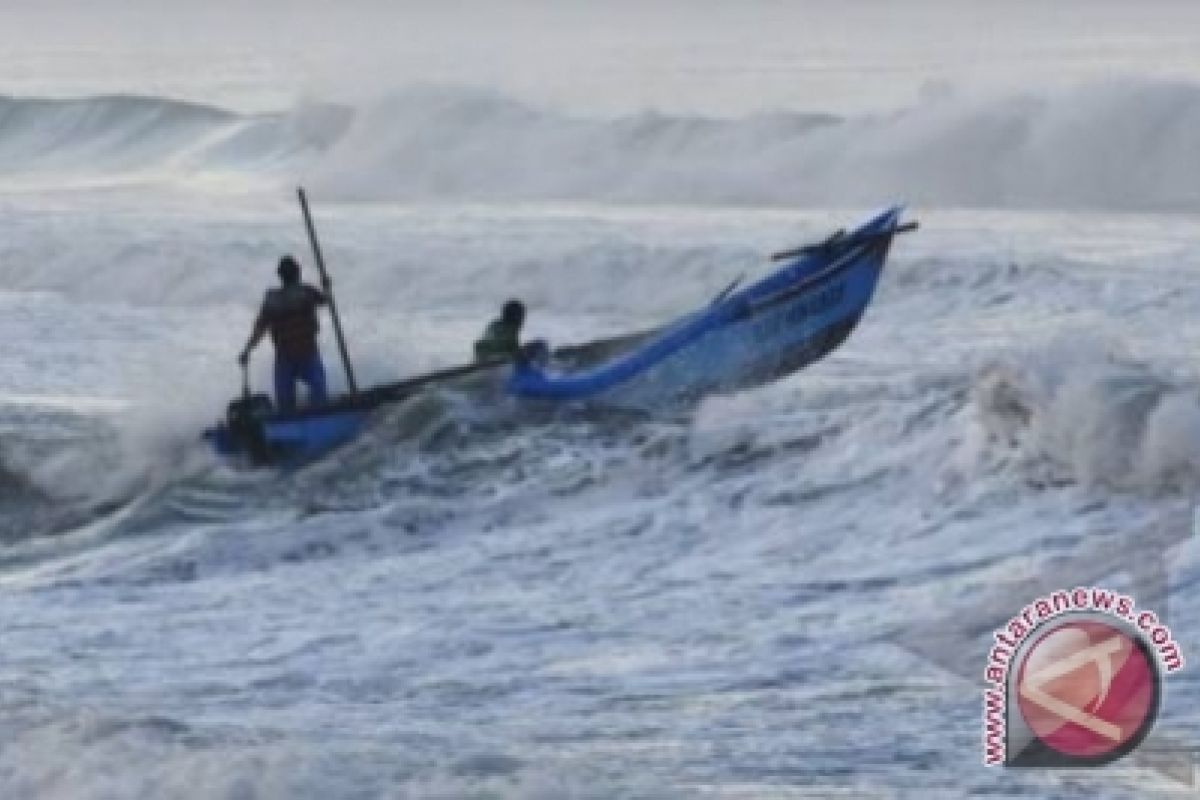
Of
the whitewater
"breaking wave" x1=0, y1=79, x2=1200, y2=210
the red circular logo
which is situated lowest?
the red circular logo

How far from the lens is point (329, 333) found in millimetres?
23719

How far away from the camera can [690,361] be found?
17.4 meters

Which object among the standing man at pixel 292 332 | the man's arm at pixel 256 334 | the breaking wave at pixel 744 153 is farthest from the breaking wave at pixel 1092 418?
the breaking wave at pixel 744 153

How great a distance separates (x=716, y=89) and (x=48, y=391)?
33.6m

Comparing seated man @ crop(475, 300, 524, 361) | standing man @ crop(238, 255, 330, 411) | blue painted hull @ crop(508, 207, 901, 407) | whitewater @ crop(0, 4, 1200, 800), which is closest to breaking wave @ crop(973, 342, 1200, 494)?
whitewater @ crop(0, 4, 1200, 800)

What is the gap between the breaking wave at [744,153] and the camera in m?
34.6

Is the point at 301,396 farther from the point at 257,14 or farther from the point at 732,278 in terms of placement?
the point at 257,14

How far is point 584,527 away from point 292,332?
3.58m

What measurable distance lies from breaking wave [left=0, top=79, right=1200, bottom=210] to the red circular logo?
23.4 meters

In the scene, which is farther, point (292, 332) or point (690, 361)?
point (690, 361)

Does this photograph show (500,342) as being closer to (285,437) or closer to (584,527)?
(285,437)

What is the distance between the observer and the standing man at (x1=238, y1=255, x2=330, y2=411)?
56.0 ft

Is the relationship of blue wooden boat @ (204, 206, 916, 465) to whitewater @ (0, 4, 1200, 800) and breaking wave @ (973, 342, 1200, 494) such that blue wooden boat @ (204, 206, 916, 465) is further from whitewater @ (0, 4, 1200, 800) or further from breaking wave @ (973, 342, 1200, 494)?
breaking wave @ (973, 342, 1200, 494)

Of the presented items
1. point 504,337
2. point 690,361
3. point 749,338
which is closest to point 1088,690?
point 690,361
